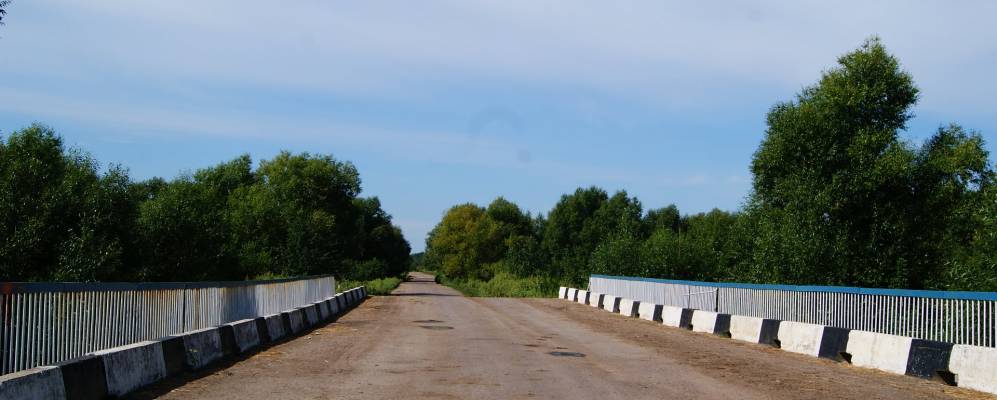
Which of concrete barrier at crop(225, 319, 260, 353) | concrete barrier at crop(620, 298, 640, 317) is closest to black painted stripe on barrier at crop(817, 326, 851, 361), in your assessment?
concrete barrier at crop(225, 319, 260, 353)

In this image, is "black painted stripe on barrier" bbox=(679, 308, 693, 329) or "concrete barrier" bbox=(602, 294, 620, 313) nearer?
"black painted stripe on barrier" bbox=(679, 308, 693, 329)

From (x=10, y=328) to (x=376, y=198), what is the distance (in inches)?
4626

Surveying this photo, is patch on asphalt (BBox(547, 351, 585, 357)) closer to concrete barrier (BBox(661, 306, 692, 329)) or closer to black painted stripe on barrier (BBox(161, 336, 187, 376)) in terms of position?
black painted stripe on barrier (BBox(161, 336, 187, 376))

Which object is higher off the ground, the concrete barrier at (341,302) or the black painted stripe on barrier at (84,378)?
the black painted stripe on barrier at (84,378)

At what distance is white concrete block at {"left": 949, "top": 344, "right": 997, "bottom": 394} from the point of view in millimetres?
11359

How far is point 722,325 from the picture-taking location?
21344mm

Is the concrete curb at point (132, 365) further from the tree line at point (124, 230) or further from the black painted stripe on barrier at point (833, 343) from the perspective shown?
the tree line at point (124, 230)

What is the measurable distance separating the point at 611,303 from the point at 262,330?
19977 millimetres

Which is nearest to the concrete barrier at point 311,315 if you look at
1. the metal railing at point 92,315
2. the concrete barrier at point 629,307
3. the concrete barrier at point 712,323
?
the metal railing at point 92,315

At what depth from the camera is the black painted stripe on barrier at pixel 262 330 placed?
16500 mm

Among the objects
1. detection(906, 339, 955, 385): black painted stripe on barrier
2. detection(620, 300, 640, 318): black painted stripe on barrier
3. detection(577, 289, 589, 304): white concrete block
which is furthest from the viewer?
detection(577, 289, 589, 304): white concrete block

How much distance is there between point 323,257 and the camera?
1815 inches

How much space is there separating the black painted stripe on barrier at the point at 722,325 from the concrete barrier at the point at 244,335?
1118 centimetres

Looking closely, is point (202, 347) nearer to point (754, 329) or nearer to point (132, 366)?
point (132, 366)
